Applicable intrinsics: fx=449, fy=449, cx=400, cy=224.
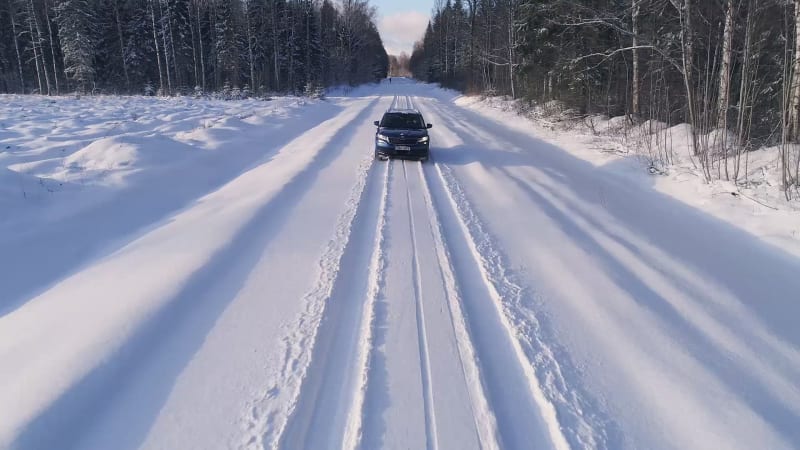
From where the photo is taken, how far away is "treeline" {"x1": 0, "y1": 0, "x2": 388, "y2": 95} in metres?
39.5

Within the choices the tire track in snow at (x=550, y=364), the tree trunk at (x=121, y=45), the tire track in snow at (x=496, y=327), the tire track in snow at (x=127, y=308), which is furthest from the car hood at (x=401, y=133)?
the tree trunk at (x=121, y=45)

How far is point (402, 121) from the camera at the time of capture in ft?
43.5

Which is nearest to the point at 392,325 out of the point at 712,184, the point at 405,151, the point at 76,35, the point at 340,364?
the point at 340,364

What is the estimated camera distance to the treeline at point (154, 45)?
130 feet

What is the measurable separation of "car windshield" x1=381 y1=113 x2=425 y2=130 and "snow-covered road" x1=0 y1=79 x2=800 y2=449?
4986 mm

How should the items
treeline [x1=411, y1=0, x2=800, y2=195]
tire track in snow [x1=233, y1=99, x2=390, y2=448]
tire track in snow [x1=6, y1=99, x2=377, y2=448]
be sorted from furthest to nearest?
treeline [x1=411, y1=0, x2=800, y2=195]
tire track in snow [x1=6, y1=99, x2=377, y2=448]
tire track in snow [x1=233, y1=99, x2=390, y2=448]

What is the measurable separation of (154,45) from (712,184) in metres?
53.5

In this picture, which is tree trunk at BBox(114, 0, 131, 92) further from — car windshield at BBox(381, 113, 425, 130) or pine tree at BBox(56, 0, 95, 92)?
car windshield at BBox(381, 113, 425, 130)

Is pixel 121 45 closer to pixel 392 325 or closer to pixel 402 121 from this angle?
pixel 402 121

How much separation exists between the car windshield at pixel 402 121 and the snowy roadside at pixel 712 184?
5025 mm

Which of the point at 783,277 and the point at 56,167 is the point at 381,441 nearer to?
the point at 783,277

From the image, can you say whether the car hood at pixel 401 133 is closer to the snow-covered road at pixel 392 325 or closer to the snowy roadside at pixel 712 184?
the snow-covered road at pixel 392 325

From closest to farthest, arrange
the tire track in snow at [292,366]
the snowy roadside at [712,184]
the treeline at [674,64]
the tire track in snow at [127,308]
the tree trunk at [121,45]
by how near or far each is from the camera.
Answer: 1. the tire track in snow at [292,366]
2. the tire track in snow at [127,308]
3. the snowy roadside at [712,184]
4. the treeline at [674,64]
5. the tree trunk at [121,45]

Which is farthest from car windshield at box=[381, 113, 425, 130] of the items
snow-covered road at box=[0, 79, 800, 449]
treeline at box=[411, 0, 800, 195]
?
treeline at box=[411, 0, 800, 195]
